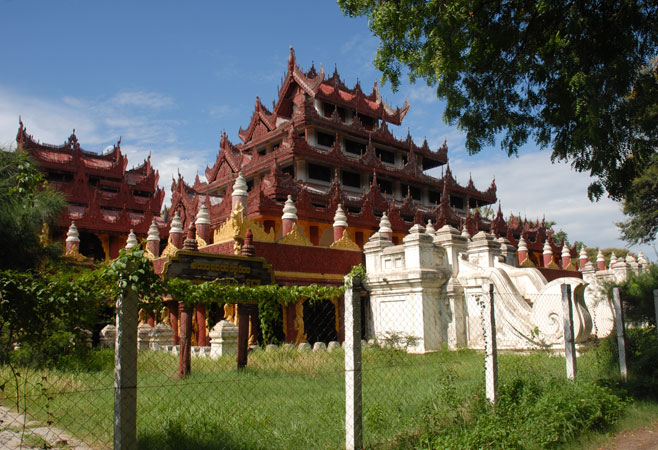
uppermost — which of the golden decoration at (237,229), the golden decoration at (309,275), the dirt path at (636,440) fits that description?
the golden decoration at (237,229)

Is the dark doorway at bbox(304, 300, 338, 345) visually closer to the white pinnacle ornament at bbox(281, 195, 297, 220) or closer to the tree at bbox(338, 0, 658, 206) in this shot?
the white pinnacle ornament at bbox(281, 195, 297, 220)

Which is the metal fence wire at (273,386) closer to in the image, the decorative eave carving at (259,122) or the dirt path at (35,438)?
the dirt path at (35,438)

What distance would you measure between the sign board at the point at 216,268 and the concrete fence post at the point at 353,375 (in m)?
6.62

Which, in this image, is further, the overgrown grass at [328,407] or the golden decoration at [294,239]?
the golden decoration at [294,239]

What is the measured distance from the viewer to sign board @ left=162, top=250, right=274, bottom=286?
36.6ft

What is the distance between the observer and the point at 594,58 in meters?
9.12

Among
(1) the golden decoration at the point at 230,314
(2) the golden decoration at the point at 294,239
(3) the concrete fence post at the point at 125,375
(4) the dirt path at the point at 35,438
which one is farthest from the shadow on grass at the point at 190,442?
(2) the golden decoration at the point at 294,239

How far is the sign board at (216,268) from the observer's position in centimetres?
1115

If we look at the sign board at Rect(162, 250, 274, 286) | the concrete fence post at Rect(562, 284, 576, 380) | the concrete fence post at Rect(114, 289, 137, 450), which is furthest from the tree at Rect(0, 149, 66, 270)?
the concrete fence post at Rect(562, 284, 576, 380)

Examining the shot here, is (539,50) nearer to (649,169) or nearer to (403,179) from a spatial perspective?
(649,169)

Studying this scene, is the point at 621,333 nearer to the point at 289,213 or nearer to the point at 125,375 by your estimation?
the point at 125,375

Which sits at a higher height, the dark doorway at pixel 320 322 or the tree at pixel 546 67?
the tree at pixel 546 67

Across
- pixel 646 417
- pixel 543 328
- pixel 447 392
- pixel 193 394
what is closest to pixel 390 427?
pixel 447 392

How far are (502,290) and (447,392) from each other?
23.2 feet
